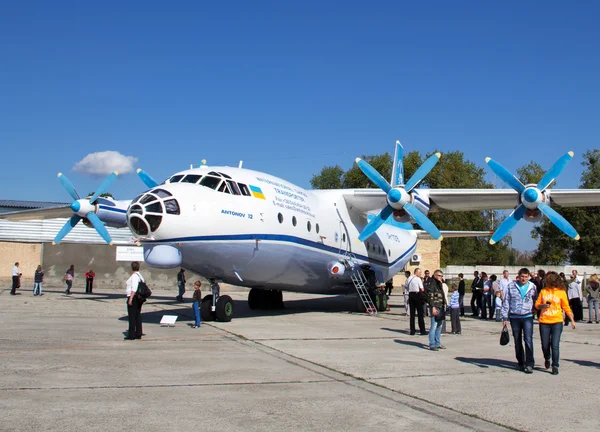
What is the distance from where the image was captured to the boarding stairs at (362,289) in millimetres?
20391

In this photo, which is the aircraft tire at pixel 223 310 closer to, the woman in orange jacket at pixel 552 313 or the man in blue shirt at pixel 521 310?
the man in blue shirt at pixel 521 310

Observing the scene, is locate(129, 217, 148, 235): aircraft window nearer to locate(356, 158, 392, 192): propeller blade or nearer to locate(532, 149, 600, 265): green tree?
locate(356, 158, 392, 192): propeller blade

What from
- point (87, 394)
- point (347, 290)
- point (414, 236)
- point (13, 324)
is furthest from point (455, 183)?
point (87, 394)

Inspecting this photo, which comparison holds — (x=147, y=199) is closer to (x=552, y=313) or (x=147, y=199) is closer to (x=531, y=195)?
(x=552, y=313)

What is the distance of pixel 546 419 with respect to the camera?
630cm

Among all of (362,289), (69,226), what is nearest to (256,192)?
(362,289)

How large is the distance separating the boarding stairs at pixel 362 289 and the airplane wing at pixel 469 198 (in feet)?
8.22

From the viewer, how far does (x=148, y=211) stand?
12.8 meters

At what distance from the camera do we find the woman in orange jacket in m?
9.09

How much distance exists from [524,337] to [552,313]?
582mm

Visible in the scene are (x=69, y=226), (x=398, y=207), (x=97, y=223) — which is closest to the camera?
(x=398, y=207)

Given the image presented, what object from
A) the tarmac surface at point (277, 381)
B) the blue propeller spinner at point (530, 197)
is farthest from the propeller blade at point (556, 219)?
the tarmac surface at point (277, 381)

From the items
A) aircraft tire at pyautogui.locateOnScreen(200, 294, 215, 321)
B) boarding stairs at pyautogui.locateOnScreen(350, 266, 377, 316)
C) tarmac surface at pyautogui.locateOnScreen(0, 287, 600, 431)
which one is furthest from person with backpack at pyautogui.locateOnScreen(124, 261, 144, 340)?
boarding stairs at pyautogui.locateOnScreen(350, 266, 377, 316)

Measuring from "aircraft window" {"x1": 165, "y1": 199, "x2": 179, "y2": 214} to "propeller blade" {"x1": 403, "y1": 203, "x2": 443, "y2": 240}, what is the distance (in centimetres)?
826
